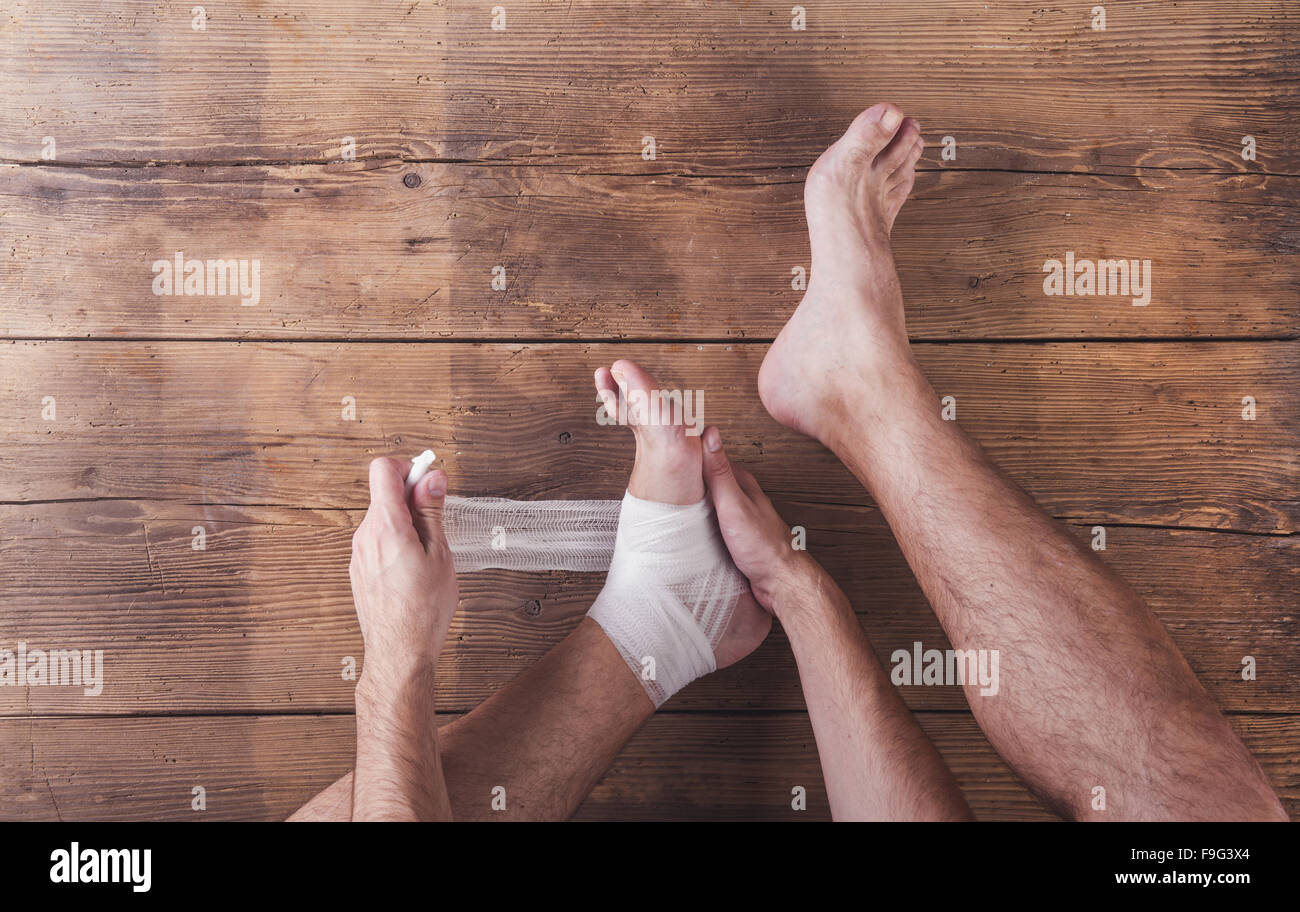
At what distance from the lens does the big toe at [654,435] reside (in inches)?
33.2

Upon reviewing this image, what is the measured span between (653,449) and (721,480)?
88 mm

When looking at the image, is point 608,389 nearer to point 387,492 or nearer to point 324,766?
point 387,492

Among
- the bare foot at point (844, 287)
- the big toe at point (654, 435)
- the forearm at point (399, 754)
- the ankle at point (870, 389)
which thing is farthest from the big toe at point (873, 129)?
the forearm at point (399, 754)

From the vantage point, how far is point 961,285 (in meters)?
0.92

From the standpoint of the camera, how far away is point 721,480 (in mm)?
872

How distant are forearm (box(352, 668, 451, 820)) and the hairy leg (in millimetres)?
505

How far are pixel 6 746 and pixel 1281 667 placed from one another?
5.00 feet

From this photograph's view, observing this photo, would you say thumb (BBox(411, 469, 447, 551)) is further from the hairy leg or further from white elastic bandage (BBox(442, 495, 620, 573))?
the hairy leg

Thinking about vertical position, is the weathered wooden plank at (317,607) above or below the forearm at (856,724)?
above

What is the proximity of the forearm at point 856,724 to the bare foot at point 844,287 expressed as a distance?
0.21 metres

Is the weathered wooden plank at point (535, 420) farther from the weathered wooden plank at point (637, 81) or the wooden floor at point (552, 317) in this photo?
the weathered wooden plank at point (637, 81)

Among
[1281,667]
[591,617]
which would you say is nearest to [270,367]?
[591,617]

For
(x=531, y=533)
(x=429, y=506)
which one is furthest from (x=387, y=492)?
(x=531, y=533)
